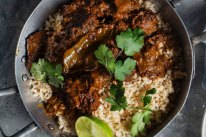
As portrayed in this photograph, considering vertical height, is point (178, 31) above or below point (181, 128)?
above

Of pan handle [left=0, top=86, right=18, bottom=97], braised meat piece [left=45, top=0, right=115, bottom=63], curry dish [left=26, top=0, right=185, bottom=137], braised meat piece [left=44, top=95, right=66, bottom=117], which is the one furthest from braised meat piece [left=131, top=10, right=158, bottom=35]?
pan handle [left=0, top=86, right=18, bottom=97]

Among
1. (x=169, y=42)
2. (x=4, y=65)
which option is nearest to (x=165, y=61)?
(x=169, y=42)

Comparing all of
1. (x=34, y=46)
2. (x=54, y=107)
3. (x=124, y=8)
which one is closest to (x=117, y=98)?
(x=54, y=107)

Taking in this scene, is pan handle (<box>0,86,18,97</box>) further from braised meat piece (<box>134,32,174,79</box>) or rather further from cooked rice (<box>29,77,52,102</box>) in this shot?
braised meat piece (<box>134,32,174,79</box>)

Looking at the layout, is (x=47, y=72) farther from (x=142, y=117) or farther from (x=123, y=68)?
(x=142, y=117)

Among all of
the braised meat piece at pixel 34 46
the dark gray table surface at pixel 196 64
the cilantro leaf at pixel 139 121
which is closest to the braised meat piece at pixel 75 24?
the braised meat piece at pixel 34 46

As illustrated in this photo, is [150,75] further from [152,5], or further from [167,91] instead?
[152,5]
